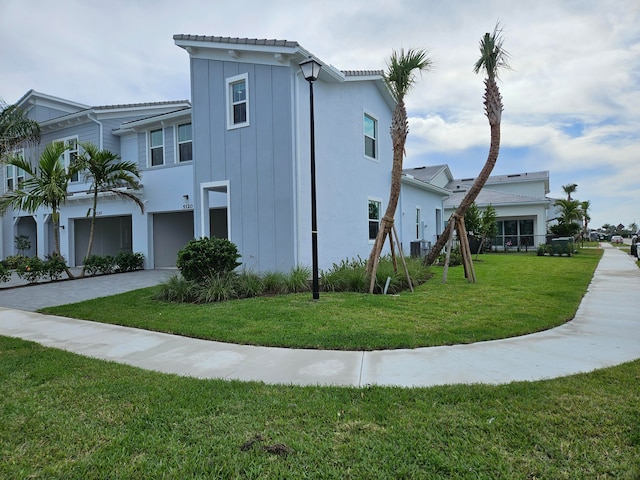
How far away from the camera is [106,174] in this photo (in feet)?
46.1

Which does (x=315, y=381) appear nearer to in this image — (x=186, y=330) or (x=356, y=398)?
(x=356, y=398)

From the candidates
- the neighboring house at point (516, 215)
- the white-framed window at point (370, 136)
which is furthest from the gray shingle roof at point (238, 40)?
the neighboring house at point (516, 215)

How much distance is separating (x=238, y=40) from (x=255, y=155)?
3.06 m

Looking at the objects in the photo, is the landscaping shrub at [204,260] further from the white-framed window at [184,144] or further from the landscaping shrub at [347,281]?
the white-framed window at [184,144]

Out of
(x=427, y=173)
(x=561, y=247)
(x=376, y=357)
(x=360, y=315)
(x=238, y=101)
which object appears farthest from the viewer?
(x=427, y=173)

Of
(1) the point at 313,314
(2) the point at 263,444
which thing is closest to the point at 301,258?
(1) the point at 313,314

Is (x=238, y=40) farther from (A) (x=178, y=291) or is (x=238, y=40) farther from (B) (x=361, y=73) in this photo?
(A) (x=178, y=291)

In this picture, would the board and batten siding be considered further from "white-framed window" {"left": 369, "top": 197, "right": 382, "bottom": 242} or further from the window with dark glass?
the window with dark glass

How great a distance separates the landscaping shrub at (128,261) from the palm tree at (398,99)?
10145 mm

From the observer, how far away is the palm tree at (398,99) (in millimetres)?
9289

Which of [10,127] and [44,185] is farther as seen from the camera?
[10,127]

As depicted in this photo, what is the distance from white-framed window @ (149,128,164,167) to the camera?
15492 millimetres

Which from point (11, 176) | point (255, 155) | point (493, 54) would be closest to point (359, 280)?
point (255, 155)

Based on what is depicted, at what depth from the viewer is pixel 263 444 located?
2.76 meters
